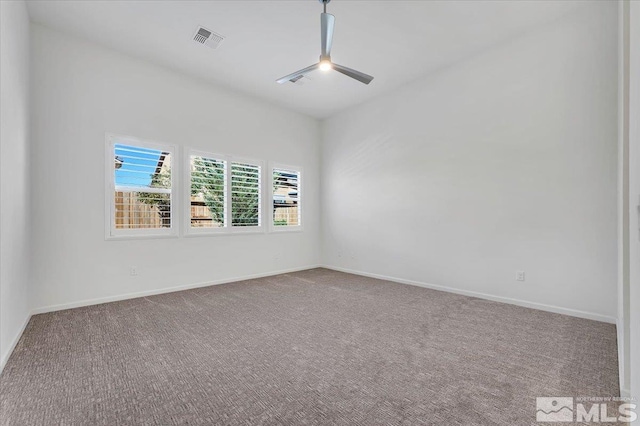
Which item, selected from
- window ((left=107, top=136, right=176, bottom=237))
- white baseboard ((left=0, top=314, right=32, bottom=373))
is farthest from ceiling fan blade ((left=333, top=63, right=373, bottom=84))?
white baseboard ((left=0, top=314, right=32, bottom=373))

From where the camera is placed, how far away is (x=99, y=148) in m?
3.74

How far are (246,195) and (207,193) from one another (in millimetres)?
718

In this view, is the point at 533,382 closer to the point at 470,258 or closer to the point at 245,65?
the point at 470,258

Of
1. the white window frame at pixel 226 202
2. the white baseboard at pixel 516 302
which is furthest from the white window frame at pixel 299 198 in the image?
the white baseboard at pixel 516 302

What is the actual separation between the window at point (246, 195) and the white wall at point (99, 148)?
0.99ft

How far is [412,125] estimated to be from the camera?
187 inches

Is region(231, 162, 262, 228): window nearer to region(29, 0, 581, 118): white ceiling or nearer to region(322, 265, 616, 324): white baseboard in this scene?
region(29, 0, 581, 118): white ceiling

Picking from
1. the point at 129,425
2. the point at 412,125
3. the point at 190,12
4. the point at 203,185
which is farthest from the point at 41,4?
the point at 412,125

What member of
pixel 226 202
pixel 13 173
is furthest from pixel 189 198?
pixel 13 173

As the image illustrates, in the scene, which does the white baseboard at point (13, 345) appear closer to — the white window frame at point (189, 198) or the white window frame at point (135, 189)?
the white window frame at point (135, 189)

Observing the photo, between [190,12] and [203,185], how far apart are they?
2364mm

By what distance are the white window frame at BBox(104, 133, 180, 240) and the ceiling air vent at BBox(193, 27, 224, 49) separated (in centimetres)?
153

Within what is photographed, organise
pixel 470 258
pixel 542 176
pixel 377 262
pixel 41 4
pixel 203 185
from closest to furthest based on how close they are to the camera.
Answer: pixel 41 4 < pixel 542 176 < pixel 470 258 < pixel 203 185 < pixel 377 262

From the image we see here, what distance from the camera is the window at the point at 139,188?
151 inches
